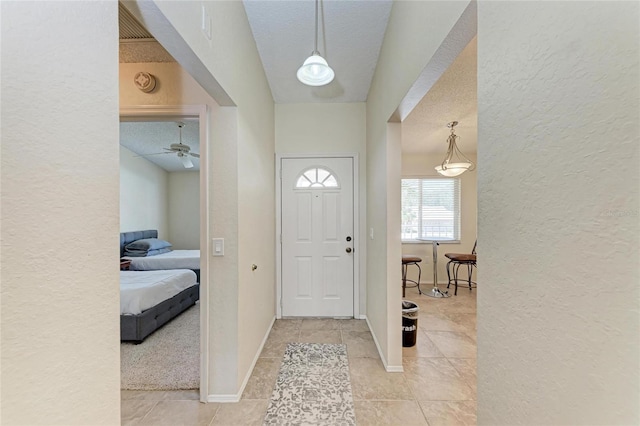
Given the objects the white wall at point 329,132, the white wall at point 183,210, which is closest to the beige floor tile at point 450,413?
the white wall at point 329,132

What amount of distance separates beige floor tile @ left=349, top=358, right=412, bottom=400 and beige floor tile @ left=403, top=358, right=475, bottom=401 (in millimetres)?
83

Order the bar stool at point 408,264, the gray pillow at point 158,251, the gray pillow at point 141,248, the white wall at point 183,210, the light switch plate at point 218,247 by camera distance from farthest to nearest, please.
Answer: the white wall at point 183,210, the gray pillow at point 158,251, the gray pillow at point 141,248, the bar stool at point 408,264, the light switch plate at point 218,247

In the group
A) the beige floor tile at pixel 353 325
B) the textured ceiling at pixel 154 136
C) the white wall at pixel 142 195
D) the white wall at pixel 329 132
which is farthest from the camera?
the white wall at pixel 142 195

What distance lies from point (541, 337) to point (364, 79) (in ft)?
8.99

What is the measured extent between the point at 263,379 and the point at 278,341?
1.96ft

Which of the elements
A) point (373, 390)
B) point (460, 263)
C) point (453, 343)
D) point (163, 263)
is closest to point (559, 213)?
point (373, 390)

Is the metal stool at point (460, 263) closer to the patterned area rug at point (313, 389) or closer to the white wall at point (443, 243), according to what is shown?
the white wall at point (443, 243)

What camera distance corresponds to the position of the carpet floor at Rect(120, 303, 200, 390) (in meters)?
1.99

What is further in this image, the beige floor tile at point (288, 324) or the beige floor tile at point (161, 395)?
the beige floor tile at point (288, 324)

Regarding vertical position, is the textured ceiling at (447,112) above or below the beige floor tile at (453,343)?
above

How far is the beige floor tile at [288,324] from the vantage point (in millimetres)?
2895

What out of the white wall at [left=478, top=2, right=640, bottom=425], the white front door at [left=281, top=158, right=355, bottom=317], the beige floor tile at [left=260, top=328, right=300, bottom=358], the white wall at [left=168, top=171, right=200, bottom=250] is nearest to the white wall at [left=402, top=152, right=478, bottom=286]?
the white front door at [left=281, top=158, right=355, bottom=317]

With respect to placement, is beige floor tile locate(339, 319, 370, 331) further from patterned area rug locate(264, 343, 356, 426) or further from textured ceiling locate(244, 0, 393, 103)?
textured ceiling locate(244, 0, 393, 103)

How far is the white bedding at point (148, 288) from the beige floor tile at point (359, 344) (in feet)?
7.24
